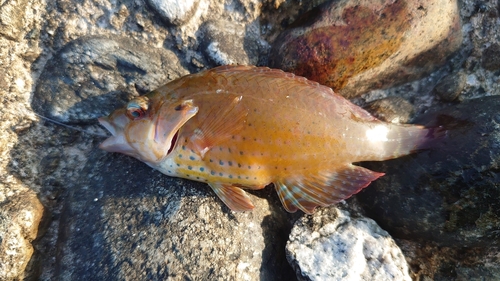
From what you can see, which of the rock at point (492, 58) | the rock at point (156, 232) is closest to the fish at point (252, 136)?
the rock at point (156, 232)

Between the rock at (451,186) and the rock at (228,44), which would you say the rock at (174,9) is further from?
the rock at (451,186)

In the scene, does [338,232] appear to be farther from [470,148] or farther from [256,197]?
[470,148]

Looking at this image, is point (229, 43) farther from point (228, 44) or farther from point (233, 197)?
point (233, 197)

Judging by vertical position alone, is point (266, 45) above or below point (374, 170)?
above

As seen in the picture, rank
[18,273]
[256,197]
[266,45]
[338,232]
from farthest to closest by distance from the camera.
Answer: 1. [266,45]
2. [256,197]
3. [338,232]
4. [18,273]

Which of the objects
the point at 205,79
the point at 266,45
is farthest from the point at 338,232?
the point at 266,45
